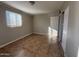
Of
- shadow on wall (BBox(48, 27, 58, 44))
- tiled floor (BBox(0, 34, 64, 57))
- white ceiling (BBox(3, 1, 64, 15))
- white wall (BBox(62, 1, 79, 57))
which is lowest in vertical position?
tiled floor (BBox(0, 34, 64, 57))

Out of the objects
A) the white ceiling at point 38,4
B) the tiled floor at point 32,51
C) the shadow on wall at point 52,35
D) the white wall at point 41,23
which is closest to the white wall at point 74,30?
the tiled floor at point 32,51

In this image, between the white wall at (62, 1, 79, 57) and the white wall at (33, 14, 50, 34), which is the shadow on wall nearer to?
the white wall at (33, 14, 50, 34)

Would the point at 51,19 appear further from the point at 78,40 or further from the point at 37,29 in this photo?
the point at 78,40

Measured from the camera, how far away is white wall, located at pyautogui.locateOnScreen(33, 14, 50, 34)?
7.93m

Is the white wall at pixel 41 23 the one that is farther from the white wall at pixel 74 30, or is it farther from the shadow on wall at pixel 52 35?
the white wall at pixel 74 30

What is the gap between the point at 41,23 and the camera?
321 inches

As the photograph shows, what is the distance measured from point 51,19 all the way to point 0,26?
5.12m

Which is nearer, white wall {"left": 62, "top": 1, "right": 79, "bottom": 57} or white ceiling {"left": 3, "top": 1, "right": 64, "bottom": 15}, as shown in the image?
white wall {"left": 62, "top": 1, "right": 79, "bottom": 57}

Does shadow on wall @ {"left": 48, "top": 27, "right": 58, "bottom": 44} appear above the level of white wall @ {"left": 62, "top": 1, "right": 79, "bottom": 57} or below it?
below

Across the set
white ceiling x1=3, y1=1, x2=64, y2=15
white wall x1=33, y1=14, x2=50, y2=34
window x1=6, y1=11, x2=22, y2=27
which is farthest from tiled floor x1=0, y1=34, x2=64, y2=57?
white wall x1=33, y1=14, x2=50, y2=34

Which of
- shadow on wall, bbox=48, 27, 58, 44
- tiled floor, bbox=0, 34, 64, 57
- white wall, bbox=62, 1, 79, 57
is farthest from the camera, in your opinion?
shadow on wall, bbox=48, 27, 58, 44

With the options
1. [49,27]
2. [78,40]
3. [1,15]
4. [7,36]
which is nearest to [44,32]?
[49,27]

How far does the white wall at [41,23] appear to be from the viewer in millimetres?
7931

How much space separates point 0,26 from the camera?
3576mm
